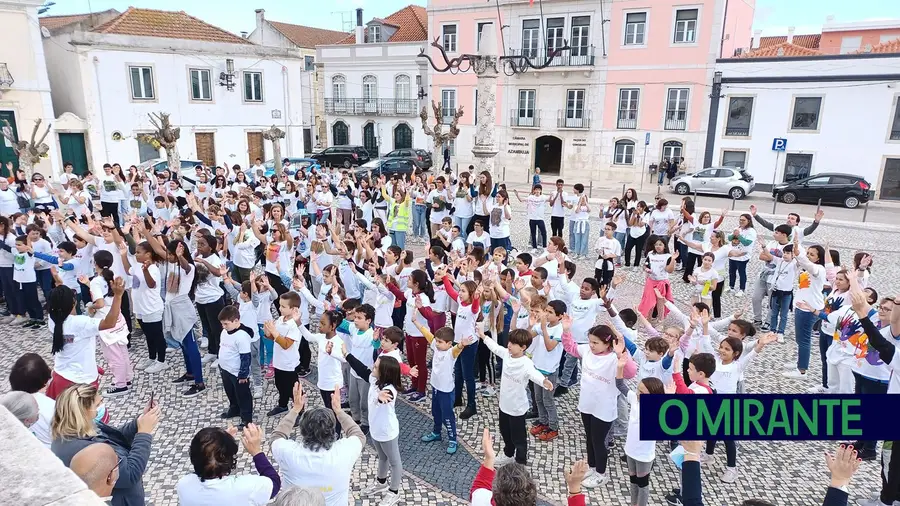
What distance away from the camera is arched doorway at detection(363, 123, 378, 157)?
126 feet

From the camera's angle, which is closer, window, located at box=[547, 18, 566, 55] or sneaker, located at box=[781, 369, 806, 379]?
sneaker, located at box=[781, 369, 806, 379]

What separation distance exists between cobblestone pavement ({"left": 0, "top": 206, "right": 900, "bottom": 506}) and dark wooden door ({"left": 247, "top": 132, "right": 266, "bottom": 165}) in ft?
70.3

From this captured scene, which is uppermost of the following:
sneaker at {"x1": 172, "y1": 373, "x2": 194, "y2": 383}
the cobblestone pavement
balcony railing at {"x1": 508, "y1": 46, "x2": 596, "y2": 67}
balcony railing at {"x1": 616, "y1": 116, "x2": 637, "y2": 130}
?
balcony railing at {"x1": 508, "y1": 46, "x2": 596, "y2": 67}

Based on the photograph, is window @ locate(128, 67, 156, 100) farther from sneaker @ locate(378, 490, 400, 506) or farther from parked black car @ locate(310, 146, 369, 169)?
sneaker @ locate(378, 490, 400, 506)

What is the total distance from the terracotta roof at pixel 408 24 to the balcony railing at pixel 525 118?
369 inches

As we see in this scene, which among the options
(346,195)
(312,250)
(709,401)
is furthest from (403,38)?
(709,401)

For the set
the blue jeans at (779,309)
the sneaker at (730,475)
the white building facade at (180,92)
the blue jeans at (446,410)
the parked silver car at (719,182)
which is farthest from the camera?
the parked silver car at (719,182)

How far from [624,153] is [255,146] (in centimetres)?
1817

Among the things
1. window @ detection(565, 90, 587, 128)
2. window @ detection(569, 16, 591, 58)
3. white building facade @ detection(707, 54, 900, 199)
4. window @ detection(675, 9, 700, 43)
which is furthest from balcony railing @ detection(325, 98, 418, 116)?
white building facade @ detection(707, 54, 900, 199)

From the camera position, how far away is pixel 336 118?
128ft

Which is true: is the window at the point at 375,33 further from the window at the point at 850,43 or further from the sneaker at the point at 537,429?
the sneaker at the point at 537,429

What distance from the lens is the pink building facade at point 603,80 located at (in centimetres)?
2639

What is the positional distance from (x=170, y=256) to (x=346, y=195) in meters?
6.99

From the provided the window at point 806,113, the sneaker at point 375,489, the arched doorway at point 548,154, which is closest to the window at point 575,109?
the arched doorway at point 548,154
